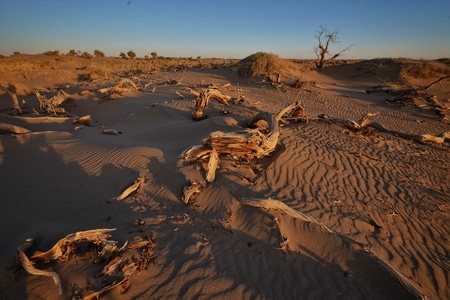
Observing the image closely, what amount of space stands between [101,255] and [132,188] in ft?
5.21

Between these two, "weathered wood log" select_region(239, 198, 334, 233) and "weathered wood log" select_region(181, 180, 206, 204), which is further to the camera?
"weathered wood log" select_region(181, 180, 206, 204)

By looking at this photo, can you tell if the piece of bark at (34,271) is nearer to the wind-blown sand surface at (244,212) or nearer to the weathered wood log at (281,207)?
the wind-blown sand surface at (244,212)

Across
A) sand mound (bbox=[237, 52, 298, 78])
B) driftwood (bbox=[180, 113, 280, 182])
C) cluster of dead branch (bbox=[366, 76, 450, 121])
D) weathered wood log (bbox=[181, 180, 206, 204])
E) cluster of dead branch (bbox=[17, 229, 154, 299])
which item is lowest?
cluster of dead branch (bbox=[17, 229, 154, 299])

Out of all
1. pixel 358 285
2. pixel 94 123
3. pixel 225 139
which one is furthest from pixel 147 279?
pixel 94 123

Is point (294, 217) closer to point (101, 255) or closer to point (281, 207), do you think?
point (281, 207)

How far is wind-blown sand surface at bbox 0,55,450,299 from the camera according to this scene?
3.14 metres

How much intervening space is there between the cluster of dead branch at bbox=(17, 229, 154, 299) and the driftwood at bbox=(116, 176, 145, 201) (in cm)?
95

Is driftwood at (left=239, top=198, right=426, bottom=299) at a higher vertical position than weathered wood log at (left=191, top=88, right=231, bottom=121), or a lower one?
lower

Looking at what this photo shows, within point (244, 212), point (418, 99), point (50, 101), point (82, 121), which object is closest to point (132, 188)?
point (244, 212)

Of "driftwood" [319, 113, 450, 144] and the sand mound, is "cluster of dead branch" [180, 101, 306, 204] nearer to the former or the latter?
"driftwood" [319, 113, 450, 144]

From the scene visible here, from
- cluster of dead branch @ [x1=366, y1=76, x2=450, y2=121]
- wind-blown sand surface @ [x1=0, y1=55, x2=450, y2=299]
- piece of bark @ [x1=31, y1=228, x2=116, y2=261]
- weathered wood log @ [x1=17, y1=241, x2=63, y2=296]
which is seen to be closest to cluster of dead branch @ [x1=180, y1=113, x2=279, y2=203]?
wind-blown sand surface @ [x1=0, y1=55, x2=450, y2=299]

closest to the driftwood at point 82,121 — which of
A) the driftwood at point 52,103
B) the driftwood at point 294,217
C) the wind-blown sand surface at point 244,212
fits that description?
the driftwood at point 52,103

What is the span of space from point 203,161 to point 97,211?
6.66 feet

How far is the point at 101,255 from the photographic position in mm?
3316
